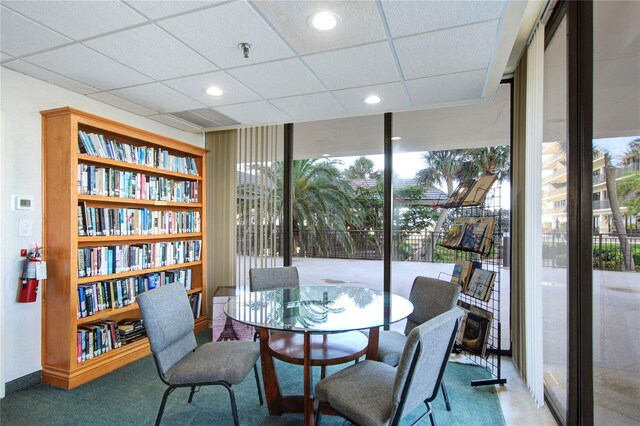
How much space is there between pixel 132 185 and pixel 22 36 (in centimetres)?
156

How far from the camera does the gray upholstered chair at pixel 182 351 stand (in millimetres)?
2049

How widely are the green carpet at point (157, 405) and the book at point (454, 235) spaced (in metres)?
1.22

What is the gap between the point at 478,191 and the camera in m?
2.97

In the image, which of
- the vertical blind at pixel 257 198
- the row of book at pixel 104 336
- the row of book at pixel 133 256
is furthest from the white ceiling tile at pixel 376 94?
the row of book at pixel 104 336

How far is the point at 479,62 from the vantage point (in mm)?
2424

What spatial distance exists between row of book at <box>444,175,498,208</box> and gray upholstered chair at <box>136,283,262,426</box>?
2214 millimetres

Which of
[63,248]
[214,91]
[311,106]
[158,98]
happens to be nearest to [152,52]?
[214,91]

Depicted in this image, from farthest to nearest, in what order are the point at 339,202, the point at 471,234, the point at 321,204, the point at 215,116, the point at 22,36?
1. the point at 321,204
2. the point at 339,202
3. the point at 215,116
4. the point at 471,234
5. the point at 22,36

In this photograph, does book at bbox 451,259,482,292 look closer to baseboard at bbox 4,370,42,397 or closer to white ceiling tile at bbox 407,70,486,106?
white ceiling tile at bbox 407,70,486,106

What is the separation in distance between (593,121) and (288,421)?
8.76 feet

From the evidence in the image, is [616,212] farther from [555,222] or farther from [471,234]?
[471,234]

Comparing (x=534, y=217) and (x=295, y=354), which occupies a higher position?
(x=534, y=217)

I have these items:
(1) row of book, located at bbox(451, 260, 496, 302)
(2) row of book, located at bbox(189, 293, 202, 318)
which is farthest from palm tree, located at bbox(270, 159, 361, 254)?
(2) row of book, located at bbox(189, 293, 202, 318)

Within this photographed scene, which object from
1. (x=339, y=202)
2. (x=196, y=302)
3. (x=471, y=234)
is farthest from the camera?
(x=339, y=202)
